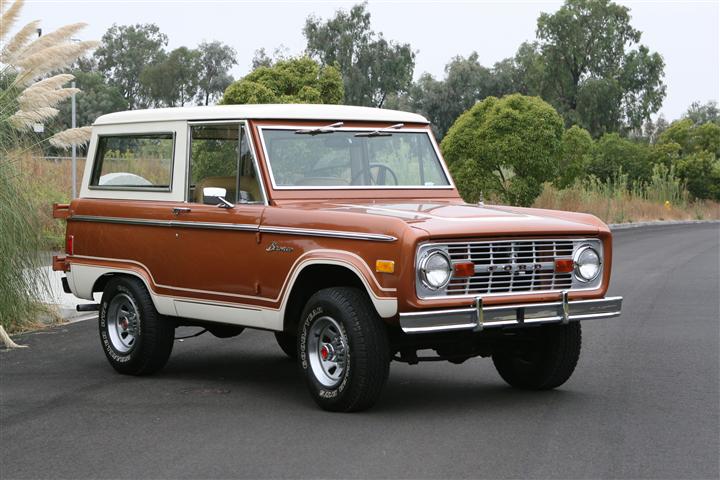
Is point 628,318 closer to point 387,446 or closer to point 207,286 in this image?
point 207,286

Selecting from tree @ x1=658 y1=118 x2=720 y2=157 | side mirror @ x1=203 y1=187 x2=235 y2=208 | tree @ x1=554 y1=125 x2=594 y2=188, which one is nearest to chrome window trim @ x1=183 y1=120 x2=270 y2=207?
side mirror @ x1=203 y1=187 x2=235 y2=208

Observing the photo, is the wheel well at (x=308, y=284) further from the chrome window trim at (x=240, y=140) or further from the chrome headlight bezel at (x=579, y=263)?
the chrome headlight bezel at (x=579, y=263)

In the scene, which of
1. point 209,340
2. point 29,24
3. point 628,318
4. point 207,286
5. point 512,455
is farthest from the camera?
point 628,318

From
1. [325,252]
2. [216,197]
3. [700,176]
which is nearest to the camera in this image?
[325,252]

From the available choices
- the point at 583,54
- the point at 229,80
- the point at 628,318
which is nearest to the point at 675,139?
the point at 583,54

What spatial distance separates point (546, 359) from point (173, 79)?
272 ft

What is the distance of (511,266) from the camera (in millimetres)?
8250

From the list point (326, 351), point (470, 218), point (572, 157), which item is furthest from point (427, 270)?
point (572, 157)

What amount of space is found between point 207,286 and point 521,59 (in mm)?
84772

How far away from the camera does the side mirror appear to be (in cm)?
902

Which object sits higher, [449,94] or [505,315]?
[449,94]

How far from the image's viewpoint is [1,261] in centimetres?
1247

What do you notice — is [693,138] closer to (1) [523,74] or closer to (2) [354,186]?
(1) [523,74]

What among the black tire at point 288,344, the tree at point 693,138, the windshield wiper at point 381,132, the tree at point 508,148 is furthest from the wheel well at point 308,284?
the tree at point 693,138
